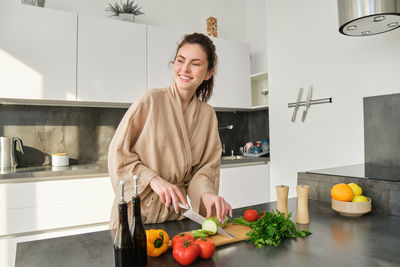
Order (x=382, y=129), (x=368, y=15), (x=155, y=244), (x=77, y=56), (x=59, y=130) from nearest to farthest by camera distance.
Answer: (x=155, y=244) < (x=368, y=15) < (x=382, y=129) < (x=77, y=56) < (x=59, y=130)

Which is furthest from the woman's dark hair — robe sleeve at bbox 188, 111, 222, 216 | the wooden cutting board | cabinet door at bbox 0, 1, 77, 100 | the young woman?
cabinet door at bbox 0, 1, 77, 100

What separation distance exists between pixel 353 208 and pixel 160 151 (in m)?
0.81

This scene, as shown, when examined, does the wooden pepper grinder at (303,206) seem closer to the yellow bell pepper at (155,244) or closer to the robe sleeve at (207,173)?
the robe sleeve at (207,173)

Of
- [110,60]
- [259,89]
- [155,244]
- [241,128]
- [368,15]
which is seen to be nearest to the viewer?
[155,244]

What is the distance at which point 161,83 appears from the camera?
2.95 meters

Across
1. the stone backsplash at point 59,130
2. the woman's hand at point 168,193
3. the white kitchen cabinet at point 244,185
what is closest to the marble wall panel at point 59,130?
the stone backsplash at point 59,130

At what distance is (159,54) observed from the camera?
2.93 meters

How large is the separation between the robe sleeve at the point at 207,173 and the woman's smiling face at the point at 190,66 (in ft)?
0.76

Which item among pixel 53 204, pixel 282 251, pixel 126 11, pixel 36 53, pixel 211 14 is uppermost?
pixel 211 14

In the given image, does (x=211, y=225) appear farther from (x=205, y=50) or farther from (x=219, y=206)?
(x=205, y=50)

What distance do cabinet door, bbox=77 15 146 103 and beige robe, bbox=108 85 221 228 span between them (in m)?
1.59

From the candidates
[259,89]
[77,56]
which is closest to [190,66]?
[77,56]

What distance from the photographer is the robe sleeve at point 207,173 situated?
119 centimetres

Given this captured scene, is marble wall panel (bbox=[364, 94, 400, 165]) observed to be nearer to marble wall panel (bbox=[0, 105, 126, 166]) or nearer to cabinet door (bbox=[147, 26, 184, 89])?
Answer: cabinet door (bbox=[147, 26, 184, 89])
